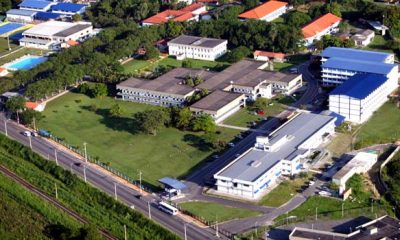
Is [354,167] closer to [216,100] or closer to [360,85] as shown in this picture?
[360,85]

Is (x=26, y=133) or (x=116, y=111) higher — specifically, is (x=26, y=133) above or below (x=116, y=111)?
below

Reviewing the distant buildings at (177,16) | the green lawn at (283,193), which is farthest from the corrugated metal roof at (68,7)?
the green lawn at (283,193)

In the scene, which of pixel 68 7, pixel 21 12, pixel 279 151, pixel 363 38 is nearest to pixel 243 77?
pixel 279 151

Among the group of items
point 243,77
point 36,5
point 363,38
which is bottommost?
point 243,77

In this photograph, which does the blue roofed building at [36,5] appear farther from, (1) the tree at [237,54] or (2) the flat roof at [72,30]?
(1) the tree at [237,54]

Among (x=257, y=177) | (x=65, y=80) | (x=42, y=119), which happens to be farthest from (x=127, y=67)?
(x=257, y=177)
